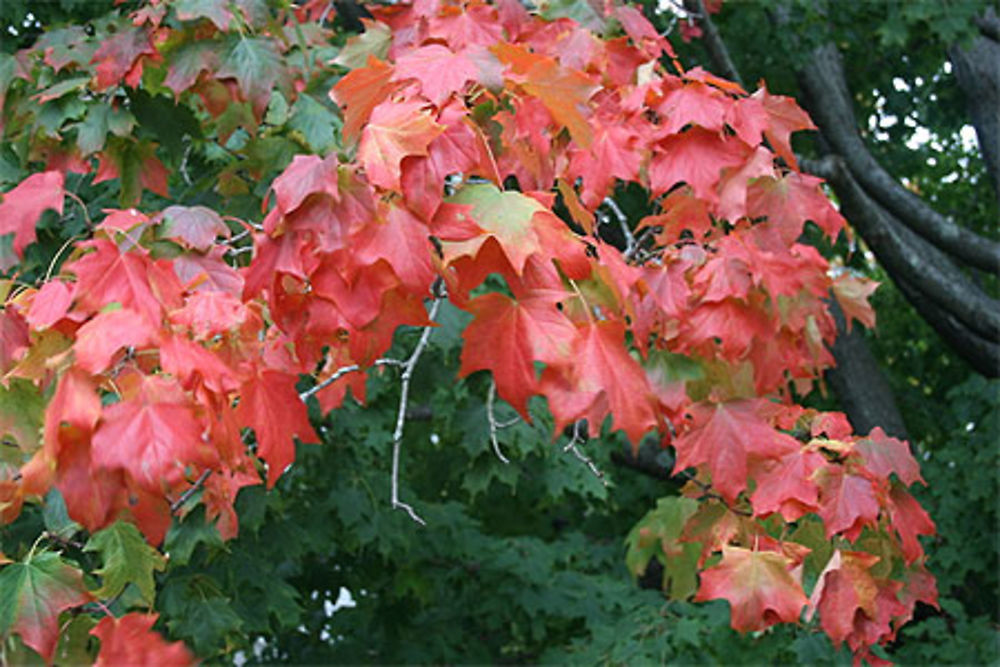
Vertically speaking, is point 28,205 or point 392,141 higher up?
point 392,141

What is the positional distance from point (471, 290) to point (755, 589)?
901 millimetres

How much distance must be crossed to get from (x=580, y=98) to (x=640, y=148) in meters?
0.70

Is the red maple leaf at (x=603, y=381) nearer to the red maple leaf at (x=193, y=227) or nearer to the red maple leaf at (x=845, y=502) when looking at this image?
the red maple leaf at (x=845, y=502)

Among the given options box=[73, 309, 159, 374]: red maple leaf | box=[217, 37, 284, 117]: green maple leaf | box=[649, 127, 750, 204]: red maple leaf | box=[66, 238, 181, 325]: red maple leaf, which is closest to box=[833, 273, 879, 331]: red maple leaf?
box=[649, 127, 750, 204]: red maple leaf

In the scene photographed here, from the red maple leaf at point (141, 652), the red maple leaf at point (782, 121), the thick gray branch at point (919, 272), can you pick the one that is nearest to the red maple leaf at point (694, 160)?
the red maple leaf at point (782, 121)

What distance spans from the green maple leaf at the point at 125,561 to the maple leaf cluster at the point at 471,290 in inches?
6.9

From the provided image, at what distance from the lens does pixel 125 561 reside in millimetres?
2369

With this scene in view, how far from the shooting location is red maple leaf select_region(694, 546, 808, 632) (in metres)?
2.40

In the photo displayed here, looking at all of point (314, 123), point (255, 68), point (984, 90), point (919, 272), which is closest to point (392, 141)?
point (255, 68)

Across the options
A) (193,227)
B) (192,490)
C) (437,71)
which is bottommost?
(192,490)

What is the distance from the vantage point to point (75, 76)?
339 centimetres

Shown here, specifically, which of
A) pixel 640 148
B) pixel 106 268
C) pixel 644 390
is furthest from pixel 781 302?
pixel 106 268

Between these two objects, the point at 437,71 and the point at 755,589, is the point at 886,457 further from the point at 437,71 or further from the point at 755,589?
the point at 437,71

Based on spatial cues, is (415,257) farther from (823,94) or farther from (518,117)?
(823,94)
